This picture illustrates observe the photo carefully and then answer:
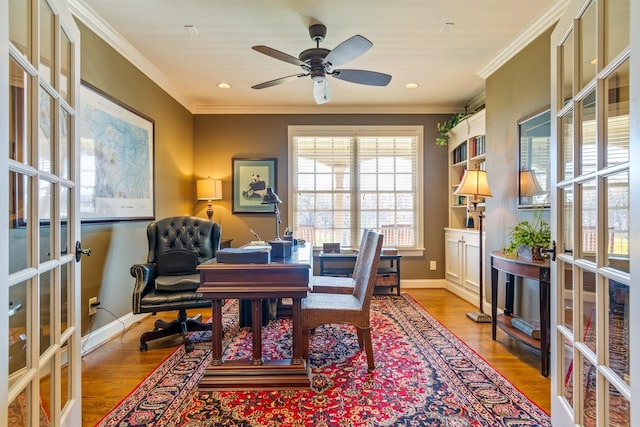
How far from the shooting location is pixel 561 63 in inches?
59.7

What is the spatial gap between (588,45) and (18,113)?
202 centimetres

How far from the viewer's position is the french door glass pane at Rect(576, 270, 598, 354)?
3.90 feet

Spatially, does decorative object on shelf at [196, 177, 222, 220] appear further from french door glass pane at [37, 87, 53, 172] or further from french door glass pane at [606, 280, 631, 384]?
french door glass pane at [606, 280, 631, 384]

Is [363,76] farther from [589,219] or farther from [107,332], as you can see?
[107,332]

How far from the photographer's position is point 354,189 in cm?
477

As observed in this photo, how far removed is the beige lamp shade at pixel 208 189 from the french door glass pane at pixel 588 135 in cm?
397

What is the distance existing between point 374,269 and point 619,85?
1434mm

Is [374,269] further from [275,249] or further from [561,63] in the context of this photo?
[561,63]

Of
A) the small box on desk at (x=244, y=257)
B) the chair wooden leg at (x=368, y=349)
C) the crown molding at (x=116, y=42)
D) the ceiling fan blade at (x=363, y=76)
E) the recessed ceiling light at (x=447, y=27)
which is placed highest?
the recessed ceiling light at (x=447, y=27)

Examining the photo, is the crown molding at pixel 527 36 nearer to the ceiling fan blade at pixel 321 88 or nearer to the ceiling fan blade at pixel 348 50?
the ceiling fan blade at pixel 348 50

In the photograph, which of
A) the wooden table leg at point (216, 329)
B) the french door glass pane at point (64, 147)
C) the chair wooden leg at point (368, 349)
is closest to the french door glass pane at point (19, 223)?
the french door glass pane at point (64, 147)

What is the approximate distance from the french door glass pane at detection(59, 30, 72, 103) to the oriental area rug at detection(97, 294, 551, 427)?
1.59m

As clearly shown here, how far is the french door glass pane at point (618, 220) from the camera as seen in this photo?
1019 mm

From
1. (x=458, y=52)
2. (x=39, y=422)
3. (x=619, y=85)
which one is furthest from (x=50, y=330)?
(x=458, y=52)
